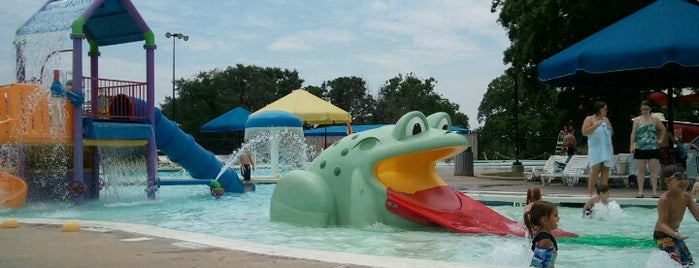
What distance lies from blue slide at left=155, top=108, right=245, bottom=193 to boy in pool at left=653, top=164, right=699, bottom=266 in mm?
12409

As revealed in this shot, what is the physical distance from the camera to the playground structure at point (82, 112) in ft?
42.3

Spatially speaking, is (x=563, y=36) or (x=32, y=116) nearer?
(x=32, y=116)

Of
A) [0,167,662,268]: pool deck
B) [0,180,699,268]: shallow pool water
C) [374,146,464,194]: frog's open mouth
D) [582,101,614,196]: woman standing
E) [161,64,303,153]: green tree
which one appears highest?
[161,64,303,153]: green tree

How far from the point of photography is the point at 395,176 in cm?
909

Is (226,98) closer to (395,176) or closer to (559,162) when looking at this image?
(559,162)

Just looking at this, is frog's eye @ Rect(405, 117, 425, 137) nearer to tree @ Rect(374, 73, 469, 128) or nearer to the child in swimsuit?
the child in swimsuit

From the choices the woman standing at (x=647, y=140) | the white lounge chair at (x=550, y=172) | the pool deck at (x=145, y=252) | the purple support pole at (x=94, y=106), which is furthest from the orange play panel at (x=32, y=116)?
the white lounge chair at (x=550, y=172)

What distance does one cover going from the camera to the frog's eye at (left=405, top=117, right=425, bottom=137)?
29.5ft

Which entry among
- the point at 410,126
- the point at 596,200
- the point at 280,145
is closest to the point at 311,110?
the point at 280,145

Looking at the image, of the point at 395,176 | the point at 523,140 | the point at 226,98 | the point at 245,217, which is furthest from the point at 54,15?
the point at 226,98

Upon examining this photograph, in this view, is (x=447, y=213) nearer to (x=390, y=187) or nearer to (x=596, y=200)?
(x=390, y=187)

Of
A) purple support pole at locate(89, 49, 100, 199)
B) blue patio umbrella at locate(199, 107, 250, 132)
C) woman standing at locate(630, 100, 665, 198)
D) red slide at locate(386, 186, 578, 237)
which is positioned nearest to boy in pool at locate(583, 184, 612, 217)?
woman standing at locate(630, 100, 665, 198)

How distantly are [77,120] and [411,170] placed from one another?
740 cm

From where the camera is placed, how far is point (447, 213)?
28.8 ft
